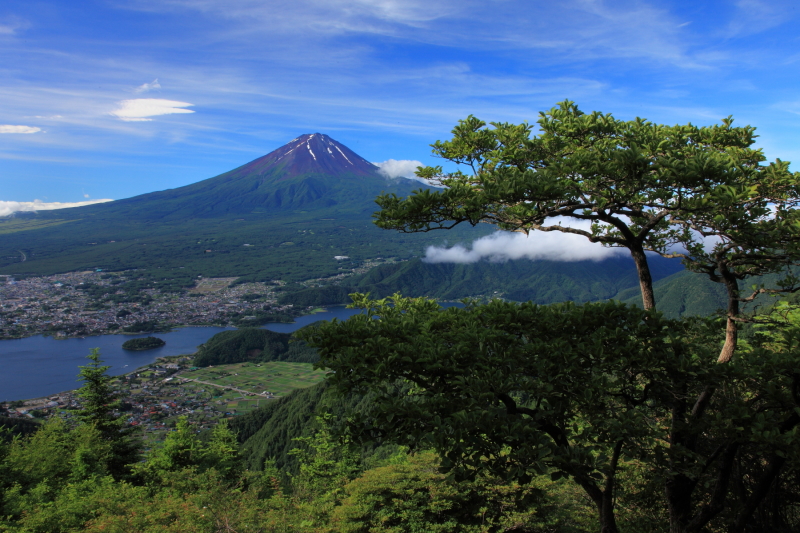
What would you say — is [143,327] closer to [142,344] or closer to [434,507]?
[142,344]

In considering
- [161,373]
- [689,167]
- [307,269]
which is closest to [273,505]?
[689,167]

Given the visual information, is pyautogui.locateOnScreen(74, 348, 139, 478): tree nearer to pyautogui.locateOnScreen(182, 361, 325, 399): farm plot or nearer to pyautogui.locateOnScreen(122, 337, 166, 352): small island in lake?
pyautogui.locateOnScreen(182, 361, 325, 399): farm plot

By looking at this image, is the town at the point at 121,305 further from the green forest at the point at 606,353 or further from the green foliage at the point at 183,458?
the green forest at the point at 606,353

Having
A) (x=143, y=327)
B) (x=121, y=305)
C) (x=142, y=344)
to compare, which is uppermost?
(x=121, y=305)

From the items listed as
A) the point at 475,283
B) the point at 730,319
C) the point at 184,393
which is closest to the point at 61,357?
the point at 184,393

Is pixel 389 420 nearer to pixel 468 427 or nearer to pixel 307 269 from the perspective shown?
pixel 468 427
